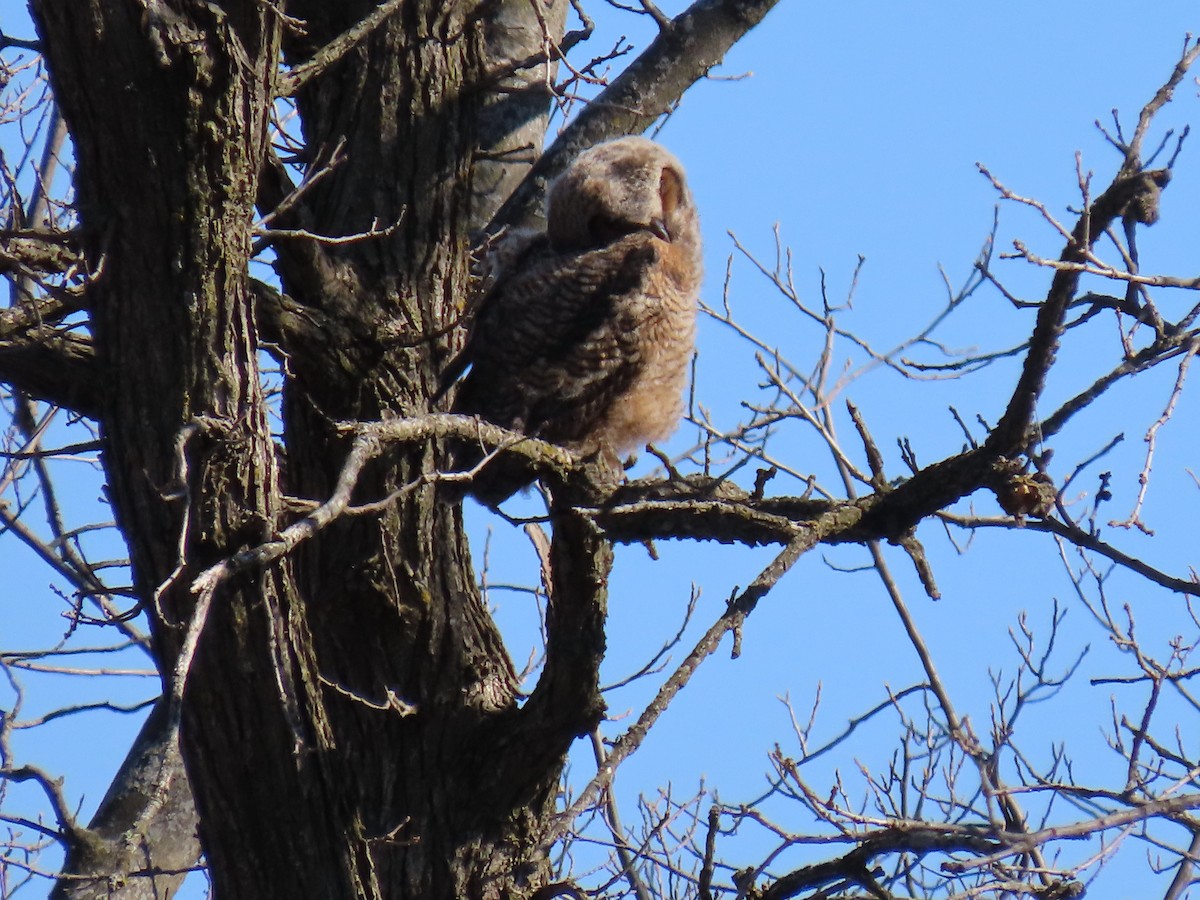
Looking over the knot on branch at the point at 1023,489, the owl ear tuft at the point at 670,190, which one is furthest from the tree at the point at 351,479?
the owl ear tuft at the point at 670,190

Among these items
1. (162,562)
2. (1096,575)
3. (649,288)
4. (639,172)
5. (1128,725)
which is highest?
(639,172)

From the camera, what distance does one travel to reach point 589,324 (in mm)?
4410

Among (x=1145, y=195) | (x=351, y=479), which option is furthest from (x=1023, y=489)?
(x=351, y=479)

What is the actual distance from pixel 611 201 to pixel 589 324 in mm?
586

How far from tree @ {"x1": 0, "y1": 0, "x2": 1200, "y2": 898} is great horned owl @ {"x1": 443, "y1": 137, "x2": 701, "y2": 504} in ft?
1.67

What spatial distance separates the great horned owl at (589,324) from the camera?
4.34m

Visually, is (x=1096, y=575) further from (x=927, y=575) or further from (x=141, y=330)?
(x=141, y=330)

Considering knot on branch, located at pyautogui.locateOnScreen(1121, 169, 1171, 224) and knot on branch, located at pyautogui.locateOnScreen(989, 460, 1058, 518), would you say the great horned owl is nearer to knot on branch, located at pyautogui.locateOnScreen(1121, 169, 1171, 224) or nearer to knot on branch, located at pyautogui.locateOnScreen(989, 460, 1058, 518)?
A: knot on branch, located at pyautogui.locateOnScreen(989, 460, 1058, 518)

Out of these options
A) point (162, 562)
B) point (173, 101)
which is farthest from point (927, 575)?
point (173, 101)

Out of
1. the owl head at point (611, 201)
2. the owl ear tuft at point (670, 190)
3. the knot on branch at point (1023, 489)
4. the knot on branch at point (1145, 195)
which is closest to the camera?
the knot on branch at point (1145, 195)

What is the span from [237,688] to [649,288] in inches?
81.1

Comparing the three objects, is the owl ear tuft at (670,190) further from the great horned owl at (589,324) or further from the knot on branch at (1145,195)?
the knot on branch at (1145,195)

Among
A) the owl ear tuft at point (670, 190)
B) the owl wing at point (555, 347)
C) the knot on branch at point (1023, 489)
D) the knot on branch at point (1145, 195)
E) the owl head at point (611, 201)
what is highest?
the owl ear tuft at point (670, 190)

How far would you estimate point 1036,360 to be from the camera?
9.41ft
